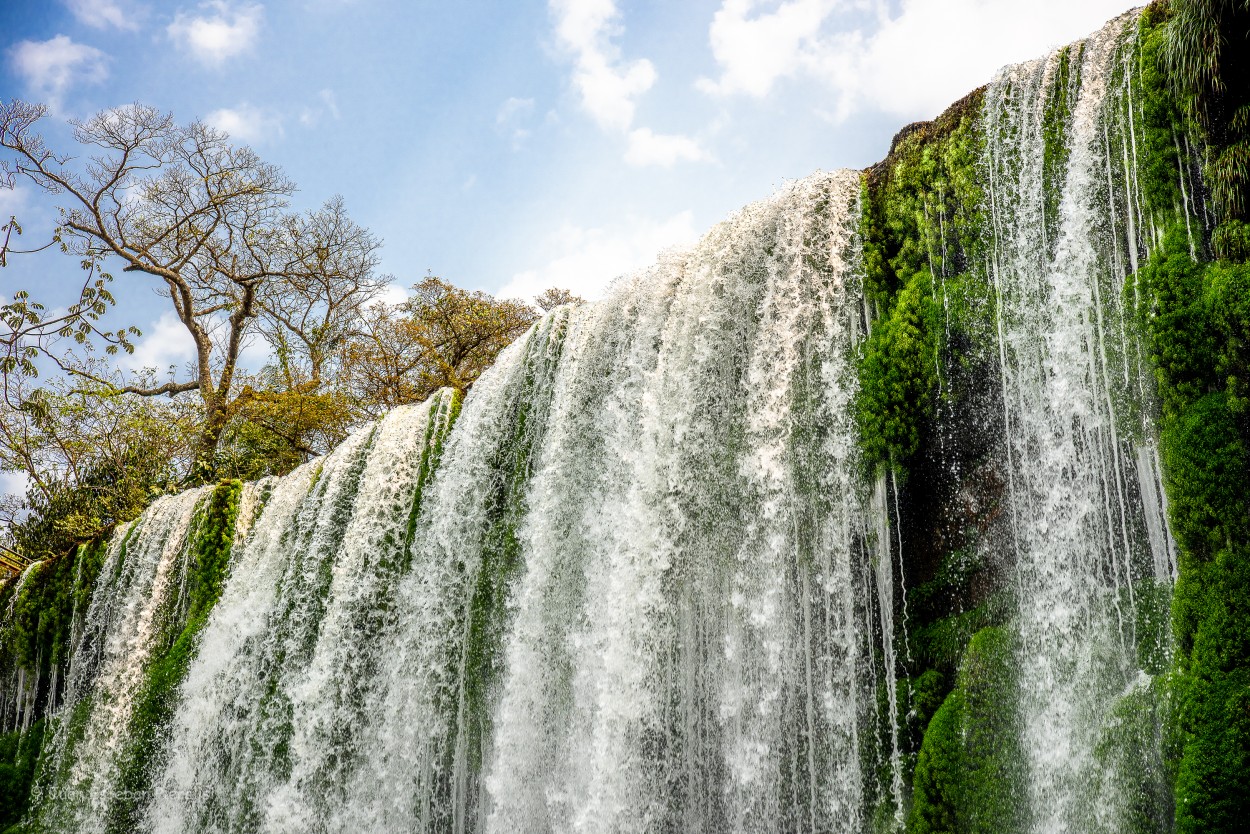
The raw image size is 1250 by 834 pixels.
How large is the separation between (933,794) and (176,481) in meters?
15.9

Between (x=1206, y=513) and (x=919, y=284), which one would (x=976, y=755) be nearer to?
(x=1206, y=513)

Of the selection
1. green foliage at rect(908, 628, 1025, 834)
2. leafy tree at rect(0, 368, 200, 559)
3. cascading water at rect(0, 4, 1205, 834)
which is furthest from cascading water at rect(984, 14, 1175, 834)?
leafy tree at rect(0, 368, 200, 559)

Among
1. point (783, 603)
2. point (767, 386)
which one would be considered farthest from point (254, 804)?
point (767, 386)

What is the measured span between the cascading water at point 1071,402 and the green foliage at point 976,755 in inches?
5.0

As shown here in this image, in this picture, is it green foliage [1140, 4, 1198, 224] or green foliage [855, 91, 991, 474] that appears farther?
green foliage [855, 91, 991, 474]

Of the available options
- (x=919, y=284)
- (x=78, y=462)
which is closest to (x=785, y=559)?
(x=919, y=284)

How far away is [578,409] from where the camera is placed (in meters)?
8.42

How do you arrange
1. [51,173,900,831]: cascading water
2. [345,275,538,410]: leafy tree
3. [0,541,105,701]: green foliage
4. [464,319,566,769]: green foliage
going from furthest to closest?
[345,275,538,410]: leafy tree
[0,541,105,701]: green foliage
[464,319,566,769]: green foliage
[51,173,900,831]: cascading water

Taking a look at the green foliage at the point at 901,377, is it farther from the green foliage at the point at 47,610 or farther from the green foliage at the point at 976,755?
the green foliage at the point at 47,610

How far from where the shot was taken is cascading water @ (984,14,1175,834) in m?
5.10

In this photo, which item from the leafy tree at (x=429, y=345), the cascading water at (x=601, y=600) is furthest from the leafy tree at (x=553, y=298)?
the cascading water at (x=601, y=600)

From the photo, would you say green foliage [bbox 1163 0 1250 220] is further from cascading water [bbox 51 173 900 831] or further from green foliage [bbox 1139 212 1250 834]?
cascading water [bbox 51 173 900 831]

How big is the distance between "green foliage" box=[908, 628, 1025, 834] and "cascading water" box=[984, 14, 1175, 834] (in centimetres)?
13

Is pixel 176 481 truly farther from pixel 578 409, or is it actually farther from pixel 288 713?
pixel 578 409
